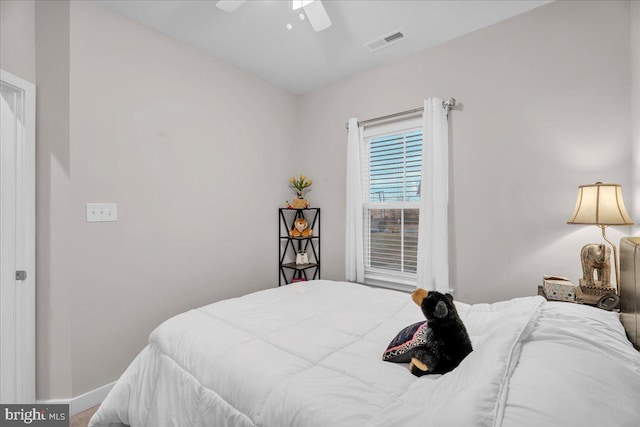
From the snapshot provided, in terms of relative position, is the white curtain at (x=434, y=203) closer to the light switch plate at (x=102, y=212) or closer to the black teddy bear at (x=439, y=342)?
the black teddy bear at (x=439, y=342)

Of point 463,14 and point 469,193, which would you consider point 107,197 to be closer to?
point 469,193

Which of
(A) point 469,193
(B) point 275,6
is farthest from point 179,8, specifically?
(A) point 469,193

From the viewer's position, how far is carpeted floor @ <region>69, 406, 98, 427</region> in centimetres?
179

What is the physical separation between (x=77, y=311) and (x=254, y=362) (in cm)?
154

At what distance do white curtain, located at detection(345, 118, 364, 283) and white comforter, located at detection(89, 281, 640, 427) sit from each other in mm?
1140

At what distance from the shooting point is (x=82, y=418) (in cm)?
184

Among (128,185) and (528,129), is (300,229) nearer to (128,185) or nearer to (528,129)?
(128,185)

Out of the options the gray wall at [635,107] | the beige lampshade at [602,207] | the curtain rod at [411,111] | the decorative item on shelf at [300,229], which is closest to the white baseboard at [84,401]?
the decorative item on shelf at [300,229]

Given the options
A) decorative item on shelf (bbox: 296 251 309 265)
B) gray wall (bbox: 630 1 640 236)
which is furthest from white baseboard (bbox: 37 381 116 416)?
gray wall (bbox: 630 1 640 236)

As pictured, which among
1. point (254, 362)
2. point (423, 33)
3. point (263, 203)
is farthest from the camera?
point (263, 203)

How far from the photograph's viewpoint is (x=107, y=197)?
2.04 metres

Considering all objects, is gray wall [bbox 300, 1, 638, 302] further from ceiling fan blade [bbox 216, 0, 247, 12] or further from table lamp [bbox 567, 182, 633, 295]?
ceiling fan blade [bbox 216, 0, 247, 12]

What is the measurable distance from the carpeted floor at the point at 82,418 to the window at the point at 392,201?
2370 millimetres

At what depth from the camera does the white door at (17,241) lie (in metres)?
1.70
